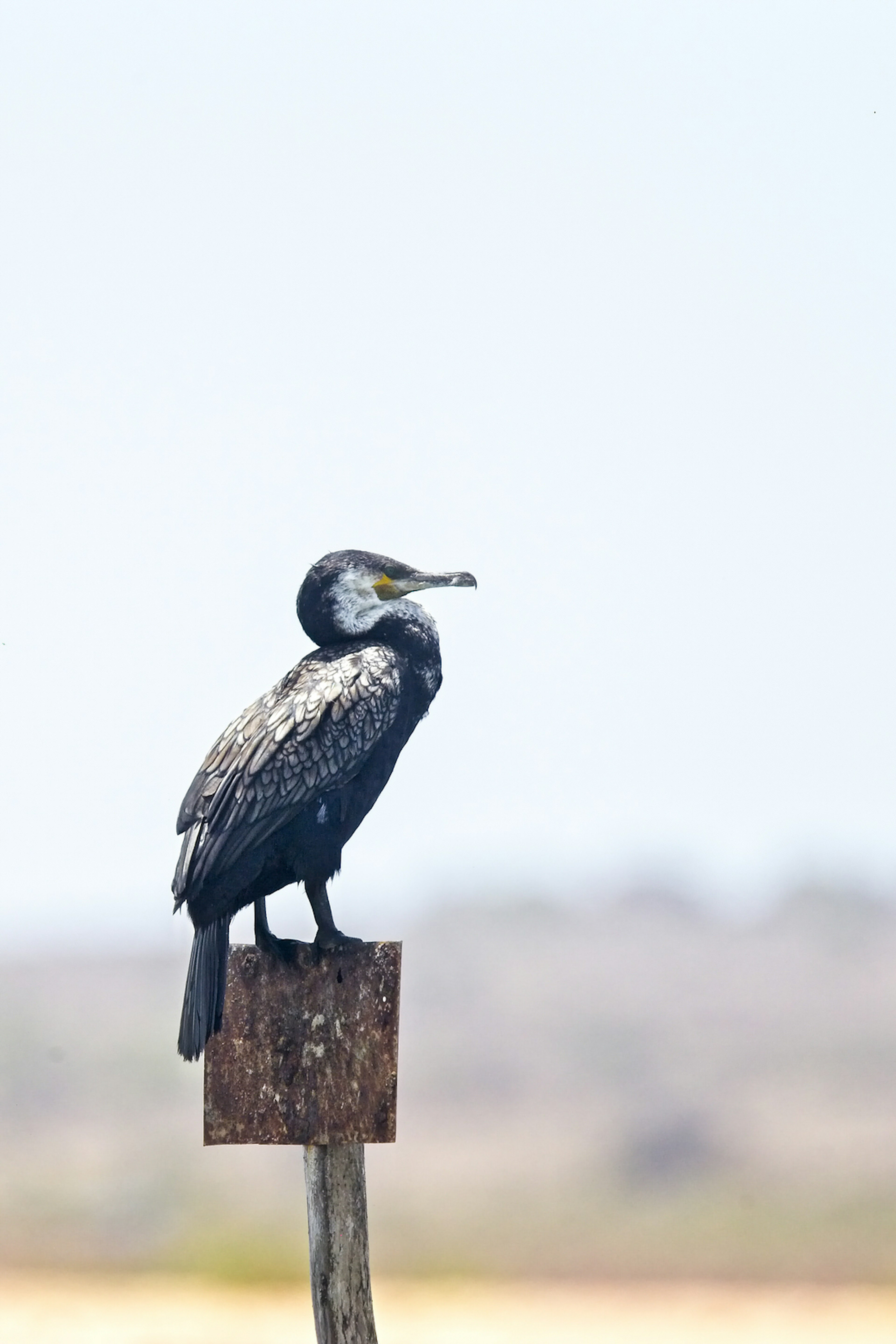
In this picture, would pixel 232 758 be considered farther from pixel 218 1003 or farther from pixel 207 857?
pixel 218 1003

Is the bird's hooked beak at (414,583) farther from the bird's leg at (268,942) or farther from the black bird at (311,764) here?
the bird's leg at (268,942)

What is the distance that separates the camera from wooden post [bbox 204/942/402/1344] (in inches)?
209

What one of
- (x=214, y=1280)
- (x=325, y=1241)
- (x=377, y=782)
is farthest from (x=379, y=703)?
(x=214, y=1280)

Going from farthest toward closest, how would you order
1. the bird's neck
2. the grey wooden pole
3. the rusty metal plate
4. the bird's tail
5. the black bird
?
the bird's neck → the grey wooden pole → the rusty metal plate → the black bird → the bird's tail

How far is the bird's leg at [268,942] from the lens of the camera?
539 cm

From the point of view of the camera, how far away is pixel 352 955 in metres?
5.37

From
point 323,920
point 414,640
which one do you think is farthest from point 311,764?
point 414,640

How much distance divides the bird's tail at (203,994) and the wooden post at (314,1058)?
10.6 inches

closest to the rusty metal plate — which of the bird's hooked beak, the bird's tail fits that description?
the bird's tail

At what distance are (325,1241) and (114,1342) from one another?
13.5 meters

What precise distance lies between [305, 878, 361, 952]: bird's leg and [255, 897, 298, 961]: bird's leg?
85 mm

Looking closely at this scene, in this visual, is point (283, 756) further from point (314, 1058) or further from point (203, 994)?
point (314, 1058)

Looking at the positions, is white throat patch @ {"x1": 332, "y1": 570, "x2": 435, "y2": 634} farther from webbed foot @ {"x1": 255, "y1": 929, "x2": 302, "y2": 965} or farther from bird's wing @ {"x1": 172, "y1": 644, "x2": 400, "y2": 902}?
webbed foot @ {"x1": 255, "y1": 929, "x2": 302, "y2": 965}

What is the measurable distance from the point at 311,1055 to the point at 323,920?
0.40 m
